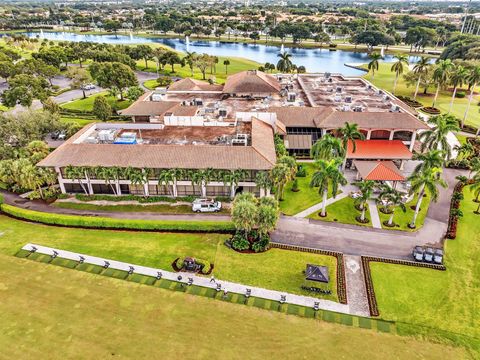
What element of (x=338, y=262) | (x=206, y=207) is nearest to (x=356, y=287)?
(x=338, y=262)

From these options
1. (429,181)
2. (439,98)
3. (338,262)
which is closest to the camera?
(338,262)

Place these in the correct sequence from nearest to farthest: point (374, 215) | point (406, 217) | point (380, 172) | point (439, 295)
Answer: point (439, 295)
point (406, 217)
point (374, 215)
point (380, 172)

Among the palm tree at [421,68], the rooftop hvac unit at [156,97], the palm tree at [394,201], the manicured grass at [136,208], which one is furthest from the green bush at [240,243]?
the palm tree at [421,68]

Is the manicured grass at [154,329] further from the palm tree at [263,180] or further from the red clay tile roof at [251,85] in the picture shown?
the red clay tile roof at [251,85]

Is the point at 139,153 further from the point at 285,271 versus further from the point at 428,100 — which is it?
the point at 428,100

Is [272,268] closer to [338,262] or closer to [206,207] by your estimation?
[338,262]

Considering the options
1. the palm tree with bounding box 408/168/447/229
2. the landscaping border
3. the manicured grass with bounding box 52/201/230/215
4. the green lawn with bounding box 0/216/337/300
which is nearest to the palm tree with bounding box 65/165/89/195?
the manicured grass with bounding box 52/201/230/215
